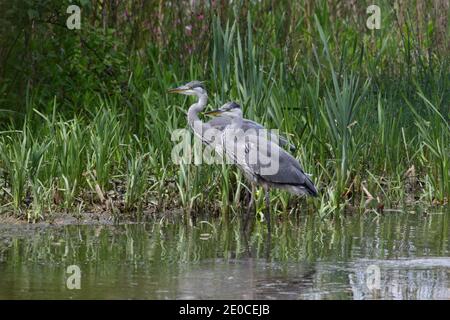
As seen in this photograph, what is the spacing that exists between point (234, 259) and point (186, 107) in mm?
3056

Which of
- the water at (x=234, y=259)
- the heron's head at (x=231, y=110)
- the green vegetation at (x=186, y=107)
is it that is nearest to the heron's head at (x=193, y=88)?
the green vegetation at (x=186, y=107)

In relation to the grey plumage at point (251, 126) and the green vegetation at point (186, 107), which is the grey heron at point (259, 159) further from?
the green vegetation at point (186, 107)

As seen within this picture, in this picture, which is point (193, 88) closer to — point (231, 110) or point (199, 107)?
point (199, 107)

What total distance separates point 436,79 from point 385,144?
123 cm

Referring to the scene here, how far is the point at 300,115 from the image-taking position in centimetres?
944

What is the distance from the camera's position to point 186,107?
995 cm

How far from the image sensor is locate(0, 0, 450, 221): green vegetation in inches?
338

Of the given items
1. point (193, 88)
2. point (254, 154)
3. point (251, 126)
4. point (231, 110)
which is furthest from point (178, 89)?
point (254, 154)

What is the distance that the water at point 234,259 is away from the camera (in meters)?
6.18

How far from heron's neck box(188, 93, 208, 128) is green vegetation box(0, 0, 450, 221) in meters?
0.14

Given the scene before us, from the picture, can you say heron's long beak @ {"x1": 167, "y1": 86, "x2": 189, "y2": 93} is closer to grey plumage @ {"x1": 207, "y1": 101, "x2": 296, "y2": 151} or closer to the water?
grey plumage @ {"x1": 207, "y1": 101, "x2": 296, "y2": 151}

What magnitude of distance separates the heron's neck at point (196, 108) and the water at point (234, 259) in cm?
119
